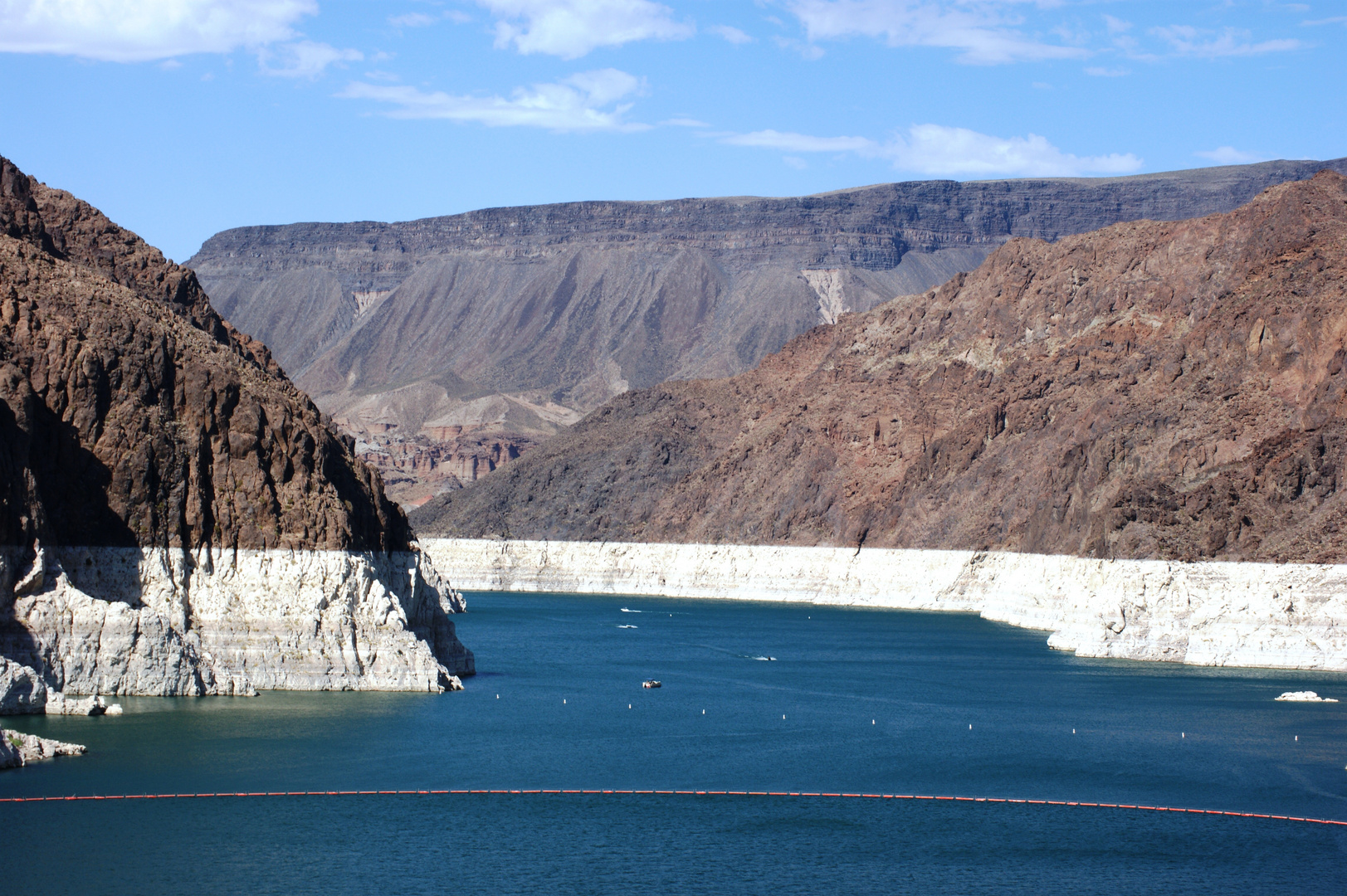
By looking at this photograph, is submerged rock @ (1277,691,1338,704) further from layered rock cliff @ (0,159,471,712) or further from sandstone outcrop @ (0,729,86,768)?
sandstone outcrop @ (0,729,86,768)

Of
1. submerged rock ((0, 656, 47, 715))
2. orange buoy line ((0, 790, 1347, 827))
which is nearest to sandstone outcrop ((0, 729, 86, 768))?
submerged rock ((0, 656, 47, 715))

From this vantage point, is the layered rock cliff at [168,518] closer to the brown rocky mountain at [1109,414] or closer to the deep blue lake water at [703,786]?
the deep blue lake water at [703,786]

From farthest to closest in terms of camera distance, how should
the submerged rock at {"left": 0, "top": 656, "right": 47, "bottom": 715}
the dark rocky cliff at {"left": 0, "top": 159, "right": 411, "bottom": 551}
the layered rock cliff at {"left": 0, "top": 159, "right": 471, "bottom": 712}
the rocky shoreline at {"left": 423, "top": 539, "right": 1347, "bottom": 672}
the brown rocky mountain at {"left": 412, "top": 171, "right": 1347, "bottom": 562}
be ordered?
the brown rocky mountain at {"left": 412, "top": 171, "right": 1347, "bottom": 562}
the rocky shoreline at {"left": 423, "top": 539, "right": 1347, "bottom": 672}
the dark rocky cliff at {"left": 0, "top": 159, "right": 411, "bottom": 551}
the layered rock cliff at {"left": 0, "top": 159, "right": 471, "bottom": 712}
the submerged rock at {"left": 0, "top": 656, "right": 47, "bottom": 715}

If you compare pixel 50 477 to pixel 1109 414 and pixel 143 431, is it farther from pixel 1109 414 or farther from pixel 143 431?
pixel 1109 414

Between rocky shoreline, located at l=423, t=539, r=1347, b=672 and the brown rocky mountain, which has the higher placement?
the brown rocky mountain

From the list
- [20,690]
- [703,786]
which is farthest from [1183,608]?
[20,690]

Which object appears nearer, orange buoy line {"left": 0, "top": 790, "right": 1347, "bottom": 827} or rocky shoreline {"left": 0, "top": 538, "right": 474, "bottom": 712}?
orange buoy line {"left": 0, "top": 790, "right": 1347, "bottom": 827}
